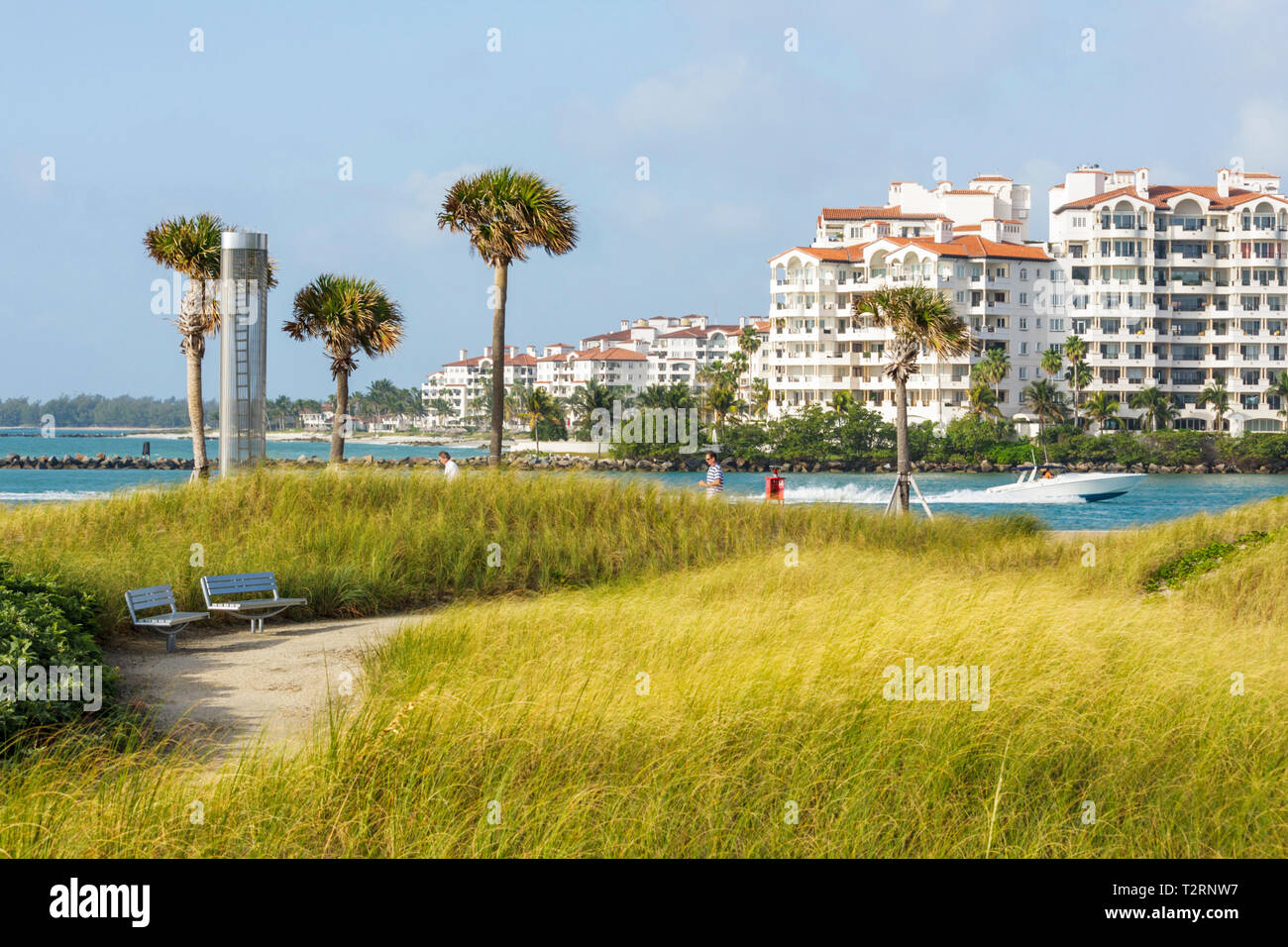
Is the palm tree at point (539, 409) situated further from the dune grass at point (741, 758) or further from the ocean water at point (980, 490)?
the dune grass at point (741, 758)

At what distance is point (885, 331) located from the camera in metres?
108

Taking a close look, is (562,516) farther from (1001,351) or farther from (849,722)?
(1001,351)

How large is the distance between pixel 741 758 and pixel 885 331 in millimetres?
104982

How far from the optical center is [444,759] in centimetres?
657

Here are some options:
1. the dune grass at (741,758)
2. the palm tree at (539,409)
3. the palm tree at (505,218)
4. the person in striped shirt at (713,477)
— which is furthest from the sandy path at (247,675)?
the palm tree at (539,409)

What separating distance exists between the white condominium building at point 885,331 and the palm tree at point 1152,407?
9492 millimetres

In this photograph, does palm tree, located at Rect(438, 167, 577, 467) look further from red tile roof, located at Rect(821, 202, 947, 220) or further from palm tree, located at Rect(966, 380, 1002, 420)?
red tile roof, located at Rect(821, 202, 947, 220)

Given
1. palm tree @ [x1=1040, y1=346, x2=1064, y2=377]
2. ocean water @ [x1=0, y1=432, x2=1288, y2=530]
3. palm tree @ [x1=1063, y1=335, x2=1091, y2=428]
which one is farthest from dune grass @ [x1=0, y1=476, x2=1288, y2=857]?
palm tree @ [x1=1063, y1=335, x2=1091, y2=428]

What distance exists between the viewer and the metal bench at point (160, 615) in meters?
11.6

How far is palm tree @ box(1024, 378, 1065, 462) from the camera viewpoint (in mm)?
106438

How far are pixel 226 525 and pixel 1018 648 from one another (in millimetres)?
11595

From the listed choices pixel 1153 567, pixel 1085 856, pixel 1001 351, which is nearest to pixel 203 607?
pixel 1085 856

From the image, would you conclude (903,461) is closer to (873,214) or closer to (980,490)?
(980,490)
